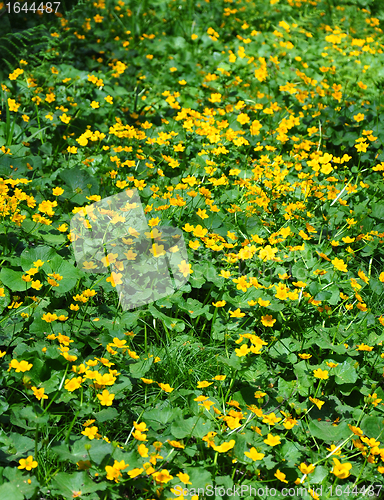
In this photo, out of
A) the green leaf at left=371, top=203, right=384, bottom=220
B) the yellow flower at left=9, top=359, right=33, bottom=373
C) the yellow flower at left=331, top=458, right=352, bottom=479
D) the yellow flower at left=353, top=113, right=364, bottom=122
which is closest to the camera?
the yellow flower at left=331, top=458, right=352, bottom=479

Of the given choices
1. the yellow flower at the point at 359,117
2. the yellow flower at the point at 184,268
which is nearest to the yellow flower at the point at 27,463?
the yellow flower at the point at 184,268

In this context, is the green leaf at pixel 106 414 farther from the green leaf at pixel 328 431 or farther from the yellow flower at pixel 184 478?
the green leaf at pixel 328 431

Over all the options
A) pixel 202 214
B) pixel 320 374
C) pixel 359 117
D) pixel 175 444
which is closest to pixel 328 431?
pixel 320 374

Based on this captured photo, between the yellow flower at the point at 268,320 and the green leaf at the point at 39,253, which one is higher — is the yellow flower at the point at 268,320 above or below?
below

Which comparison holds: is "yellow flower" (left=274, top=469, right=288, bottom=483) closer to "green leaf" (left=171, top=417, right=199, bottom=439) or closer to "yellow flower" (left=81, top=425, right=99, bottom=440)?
"green leaf" (left=171, top=417, right=199, bottom=439)

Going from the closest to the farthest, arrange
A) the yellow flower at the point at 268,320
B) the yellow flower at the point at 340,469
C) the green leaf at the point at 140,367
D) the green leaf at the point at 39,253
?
the yellow flower at the point at 340,469 → the green leaf at the point at 140,367 → the yellow flower at the point at 268,320 → the green leaf at the point at 39,253

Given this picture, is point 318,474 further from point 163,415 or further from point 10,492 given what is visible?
point 10,492

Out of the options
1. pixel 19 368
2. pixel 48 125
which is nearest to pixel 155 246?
pixel 19 368

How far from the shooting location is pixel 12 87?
3.80 meters

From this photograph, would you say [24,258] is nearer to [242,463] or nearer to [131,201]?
[131,201]

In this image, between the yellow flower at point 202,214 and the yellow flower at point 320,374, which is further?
the yellow flower at point 202,214

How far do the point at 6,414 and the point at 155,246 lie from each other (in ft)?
3.53

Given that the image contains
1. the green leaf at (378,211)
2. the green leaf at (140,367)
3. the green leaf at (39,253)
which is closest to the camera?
the green leaf at (140,367)

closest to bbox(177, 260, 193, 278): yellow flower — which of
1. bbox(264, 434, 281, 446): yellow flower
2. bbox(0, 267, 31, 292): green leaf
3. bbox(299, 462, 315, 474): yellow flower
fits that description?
bbox(0, 267, 31, 292): green leaf
